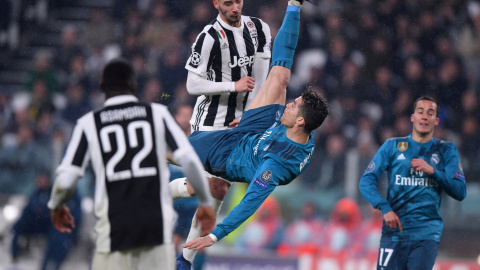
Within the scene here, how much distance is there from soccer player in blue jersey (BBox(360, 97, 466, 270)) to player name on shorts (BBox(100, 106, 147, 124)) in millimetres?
2794

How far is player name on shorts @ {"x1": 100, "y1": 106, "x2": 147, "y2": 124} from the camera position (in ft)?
15.0

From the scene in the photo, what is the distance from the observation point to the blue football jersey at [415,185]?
261 inches

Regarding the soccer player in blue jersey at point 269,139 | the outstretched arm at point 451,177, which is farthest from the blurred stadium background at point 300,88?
the outstretched arm at point 451,177

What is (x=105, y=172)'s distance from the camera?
14.9 ft

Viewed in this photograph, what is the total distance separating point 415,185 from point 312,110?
44.6 inches

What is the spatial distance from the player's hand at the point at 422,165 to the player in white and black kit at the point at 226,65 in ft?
5.03

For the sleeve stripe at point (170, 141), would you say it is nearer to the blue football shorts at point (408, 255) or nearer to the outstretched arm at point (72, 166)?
the outstretched arm at point (72, 166)

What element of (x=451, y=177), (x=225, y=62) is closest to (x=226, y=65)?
(x=225, y=62)

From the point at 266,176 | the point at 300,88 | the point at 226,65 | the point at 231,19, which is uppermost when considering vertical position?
the point at 231,19

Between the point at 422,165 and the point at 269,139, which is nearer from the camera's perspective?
the point at 422,165

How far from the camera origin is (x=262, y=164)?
6.38 metres

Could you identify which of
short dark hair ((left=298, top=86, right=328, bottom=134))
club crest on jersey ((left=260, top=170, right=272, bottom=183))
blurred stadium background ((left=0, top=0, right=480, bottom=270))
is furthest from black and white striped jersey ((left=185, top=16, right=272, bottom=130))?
blurred stadium background ((left=0, top=0, right=480, bottom=270))

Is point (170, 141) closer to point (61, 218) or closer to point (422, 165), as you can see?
point (61, 218)

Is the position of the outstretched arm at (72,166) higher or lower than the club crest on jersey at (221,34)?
lower
